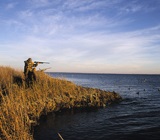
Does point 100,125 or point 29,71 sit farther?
point 29,71

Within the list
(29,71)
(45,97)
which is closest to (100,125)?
(45,97)

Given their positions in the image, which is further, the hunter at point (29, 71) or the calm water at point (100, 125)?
the hunter at point (29, 71)

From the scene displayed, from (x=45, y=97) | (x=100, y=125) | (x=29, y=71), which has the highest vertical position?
(x=29, y=71)

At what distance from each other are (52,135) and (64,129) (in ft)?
4.35

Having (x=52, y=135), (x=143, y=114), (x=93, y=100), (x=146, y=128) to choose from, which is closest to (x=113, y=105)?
(x=93, y=100)

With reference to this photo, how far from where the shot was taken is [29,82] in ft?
55.3

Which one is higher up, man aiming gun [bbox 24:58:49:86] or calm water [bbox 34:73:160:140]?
man aiming gun [bbox 24:58:49:86]

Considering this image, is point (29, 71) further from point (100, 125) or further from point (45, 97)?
point (100, 125)

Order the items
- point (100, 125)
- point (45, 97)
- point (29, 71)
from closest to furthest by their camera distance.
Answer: point (100, 125)
point (45, 97)
point (29, 71)

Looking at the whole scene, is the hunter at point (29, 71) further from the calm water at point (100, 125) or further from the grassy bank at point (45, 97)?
the calm water at point (100, 125)

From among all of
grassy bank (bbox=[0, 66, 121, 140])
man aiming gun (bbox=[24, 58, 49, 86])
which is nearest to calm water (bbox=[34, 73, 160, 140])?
grassy bank (bbox=[0, 66, 121, 140])

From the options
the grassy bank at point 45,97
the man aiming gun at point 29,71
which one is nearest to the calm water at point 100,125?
the grassy bank at point 45,97

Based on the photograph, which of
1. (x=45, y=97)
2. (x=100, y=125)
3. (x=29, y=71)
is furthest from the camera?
(x=29, y=71)

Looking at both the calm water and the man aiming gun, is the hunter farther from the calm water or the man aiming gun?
the calm water
